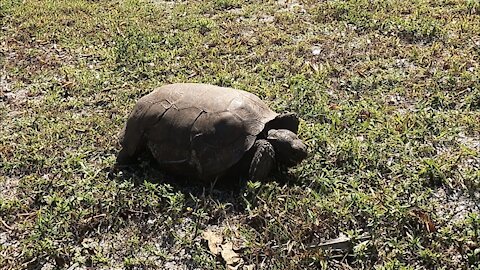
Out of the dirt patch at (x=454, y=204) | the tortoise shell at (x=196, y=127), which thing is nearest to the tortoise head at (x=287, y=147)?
the tortoise shell at (x=196, y=127)

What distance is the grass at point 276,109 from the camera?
3.44 meters

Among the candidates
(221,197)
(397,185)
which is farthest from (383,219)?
(221,197)

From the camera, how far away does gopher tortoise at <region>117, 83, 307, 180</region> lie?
379cm

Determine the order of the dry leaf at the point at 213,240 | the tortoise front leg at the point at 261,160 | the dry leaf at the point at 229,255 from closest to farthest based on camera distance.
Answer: the dry leaf at the point at 229,255
the dry leaf at the point at 213,240
the tortoise front leg at the point at 261,160

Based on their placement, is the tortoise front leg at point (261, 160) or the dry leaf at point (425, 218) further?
the tortoise front leg at point (261, 160)

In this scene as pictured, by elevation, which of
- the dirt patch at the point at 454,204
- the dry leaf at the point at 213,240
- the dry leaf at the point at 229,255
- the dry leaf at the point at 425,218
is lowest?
the dry leaf at the point at 213,240

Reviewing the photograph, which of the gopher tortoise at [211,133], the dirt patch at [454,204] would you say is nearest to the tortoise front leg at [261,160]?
the gopher tortoise at [211,133]

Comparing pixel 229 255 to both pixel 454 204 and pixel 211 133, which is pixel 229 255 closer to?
pixel 211 133

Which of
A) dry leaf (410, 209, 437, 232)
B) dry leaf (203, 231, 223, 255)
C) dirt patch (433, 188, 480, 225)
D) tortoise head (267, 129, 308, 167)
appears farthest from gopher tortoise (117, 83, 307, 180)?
dirt patch (433, 188, 480, 225)

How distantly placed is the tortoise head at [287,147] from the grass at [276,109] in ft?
0.53

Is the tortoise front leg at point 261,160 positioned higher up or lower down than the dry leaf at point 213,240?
higher up

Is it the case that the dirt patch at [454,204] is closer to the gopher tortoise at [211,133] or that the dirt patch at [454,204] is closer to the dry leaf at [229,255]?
the gopher tortoise at [211,133]

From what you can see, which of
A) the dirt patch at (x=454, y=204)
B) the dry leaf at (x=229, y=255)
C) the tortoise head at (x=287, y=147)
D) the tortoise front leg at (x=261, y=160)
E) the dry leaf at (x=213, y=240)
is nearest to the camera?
the dry leaf at (x=229, y=255)

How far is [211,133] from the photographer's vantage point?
3789 millimetres
